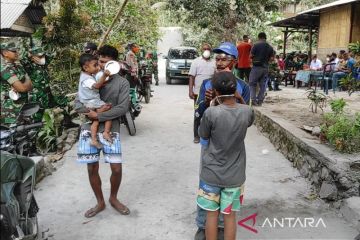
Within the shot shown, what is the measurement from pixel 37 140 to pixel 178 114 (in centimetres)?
457

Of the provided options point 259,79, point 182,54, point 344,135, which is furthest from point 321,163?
point 182,54

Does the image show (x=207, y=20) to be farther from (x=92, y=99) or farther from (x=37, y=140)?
(x=92, y=99)

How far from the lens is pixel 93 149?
4172mm

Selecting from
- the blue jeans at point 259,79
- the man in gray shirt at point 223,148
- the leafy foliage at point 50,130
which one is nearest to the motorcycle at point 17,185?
the man in gray shirt at point 223,148

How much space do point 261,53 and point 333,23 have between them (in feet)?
28.5

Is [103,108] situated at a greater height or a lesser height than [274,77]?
greater

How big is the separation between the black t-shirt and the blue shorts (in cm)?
606

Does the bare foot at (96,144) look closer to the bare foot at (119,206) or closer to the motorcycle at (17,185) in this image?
the bare foot at (119,206)

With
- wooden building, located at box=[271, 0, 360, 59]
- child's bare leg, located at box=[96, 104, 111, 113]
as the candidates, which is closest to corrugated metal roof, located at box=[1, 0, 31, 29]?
child's bare leg, located at box=[96, 104, 111, 113]

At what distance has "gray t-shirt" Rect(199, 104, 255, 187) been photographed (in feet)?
10.5

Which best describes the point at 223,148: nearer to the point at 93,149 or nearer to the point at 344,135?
the point at 93,149

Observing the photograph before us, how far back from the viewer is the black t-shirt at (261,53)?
9.47m

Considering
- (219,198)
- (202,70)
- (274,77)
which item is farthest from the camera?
(274,77)

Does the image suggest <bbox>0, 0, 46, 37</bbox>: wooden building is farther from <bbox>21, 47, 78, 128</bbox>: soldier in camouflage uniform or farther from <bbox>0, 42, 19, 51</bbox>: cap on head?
<bbox>0, 42, 19, 51</bbox>: cap on head
